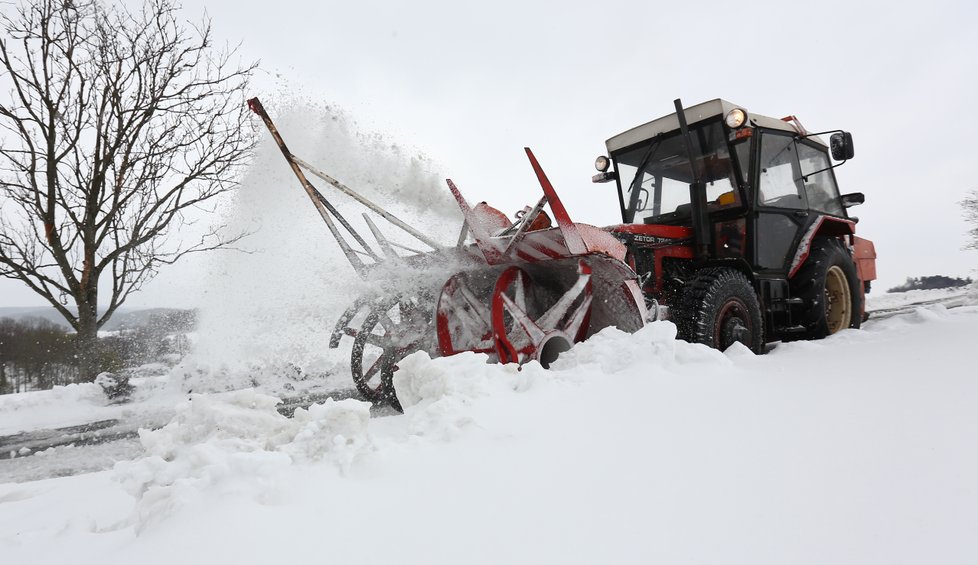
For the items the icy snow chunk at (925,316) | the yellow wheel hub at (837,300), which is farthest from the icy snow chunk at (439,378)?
the yellow wheel hub at (837,300)

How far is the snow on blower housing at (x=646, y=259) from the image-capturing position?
4000 millimetres

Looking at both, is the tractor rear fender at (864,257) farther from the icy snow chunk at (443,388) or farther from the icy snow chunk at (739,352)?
the icy snow chunk at (443,388)

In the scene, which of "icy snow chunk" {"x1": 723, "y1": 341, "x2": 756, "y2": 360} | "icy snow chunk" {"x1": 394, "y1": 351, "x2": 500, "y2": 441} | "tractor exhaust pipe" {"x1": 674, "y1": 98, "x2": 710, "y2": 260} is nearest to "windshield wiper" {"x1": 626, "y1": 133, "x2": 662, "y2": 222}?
"tractor exhaust pipe" {"x1": 674, "y1": 98, "x2": 710, "y2": 260}

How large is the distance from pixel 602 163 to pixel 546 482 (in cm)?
459

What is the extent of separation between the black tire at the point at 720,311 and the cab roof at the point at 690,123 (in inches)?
58.5

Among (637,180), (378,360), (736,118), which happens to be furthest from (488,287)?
(736,118)

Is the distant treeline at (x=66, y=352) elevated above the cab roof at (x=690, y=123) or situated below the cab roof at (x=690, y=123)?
below

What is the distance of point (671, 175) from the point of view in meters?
5.41

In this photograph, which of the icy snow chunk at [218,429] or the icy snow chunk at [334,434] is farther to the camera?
the icy snow chunk at [218,429]

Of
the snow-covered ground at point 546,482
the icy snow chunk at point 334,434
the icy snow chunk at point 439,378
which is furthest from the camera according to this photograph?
the icy snow chunk at point 439,378

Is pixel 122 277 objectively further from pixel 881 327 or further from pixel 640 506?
pixel 881 327

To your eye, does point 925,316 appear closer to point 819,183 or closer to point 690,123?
point 819,183

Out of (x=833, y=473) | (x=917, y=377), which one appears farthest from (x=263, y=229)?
(x=917, y=377)

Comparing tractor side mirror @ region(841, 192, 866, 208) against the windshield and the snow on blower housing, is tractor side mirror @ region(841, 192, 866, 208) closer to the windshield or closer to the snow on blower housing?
the snow on blower housing
